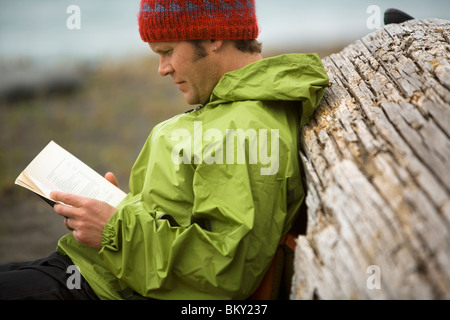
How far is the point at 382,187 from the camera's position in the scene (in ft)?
4.69

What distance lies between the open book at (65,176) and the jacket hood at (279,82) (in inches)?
37.7

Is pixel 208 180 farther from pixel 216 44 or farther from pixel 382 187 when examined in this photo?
pixel 216 44

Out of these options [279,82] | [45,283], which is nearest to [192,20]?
[279,82]

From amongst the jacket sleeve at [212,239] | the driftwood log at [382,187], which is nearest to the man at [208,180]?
the jacket sleeve at [212,239]

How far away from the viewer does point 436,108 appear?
156 cm

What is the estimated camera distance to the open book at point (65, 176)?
2.34 m

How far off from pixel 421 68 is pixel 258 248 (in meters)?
1.18

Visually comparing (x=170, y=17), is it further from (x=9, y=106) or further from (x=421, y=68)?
(x=9, y=106)

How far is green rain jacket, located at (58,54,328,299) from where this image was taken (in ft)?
5.69

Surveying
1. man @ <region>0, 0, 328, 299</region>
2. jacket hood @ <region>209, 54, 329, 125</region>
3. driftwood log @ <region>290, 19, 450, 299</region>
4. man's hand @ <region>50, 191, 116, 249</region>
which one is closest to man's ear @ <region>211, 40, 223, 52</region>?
man @ <region>0, 0, 328, 299</region>

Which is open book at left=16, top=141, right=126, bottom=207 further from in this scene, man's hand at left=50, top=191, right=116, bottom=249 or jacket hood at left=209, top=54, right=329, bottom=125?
jacket hood at left=209, top=54, right=329, bottom=125

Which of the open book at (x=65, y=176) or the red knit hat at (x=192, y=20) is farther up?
the red knit hat at (x=192, y=20)

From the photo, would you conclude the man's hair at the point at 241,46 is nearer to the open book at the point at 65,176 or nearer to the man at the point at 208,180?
the man at the point at 208,180
